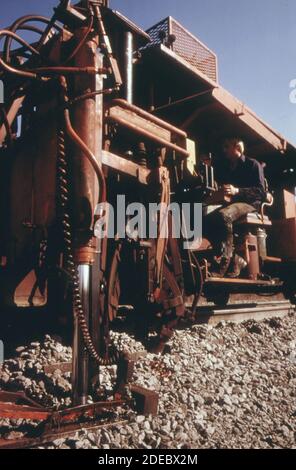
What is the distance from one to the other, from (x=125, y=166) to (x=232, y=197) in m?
2.59

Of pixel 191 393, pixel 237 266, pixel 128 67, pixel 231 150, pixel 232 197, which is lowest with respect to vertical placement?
pixel 191 393

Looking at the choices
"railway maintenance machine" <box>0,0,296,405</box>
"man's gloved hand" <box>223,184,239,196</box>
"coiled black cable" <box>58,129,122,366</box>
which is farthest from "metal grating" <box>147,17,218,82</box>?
"coiled black cable" <box>58,129,122,366</box>

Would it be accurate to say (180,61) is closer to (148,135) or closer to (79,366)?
(148,135)

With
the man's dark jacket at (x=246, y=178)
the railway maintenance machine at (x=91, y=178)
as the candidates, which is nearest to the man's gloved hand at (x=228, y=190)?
the railway maintenance machine at (x=91, y=178)

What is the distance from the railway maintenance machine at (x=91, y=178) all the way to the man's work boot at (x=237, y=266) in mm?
221

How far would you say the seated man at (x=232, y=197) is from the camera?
5191mm

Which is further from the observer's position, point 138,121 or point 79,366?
point 138,121

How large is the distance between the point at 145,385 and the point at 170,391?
0.22m

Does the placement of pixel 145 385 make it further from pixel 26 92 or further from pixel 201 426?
pixel 26 92

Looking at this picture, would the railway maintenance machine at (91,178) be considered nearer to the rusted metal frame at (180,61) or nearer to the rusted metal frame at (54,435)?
the rusted metal frame at (180,61)

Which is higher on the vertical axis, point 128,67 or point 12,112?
point 128,67

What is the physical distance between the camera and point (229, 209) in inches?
214

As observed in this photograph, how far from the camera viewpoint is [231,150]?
6148mm

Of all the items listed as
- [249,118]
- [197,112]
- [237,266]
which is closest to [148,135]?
[197,112]
